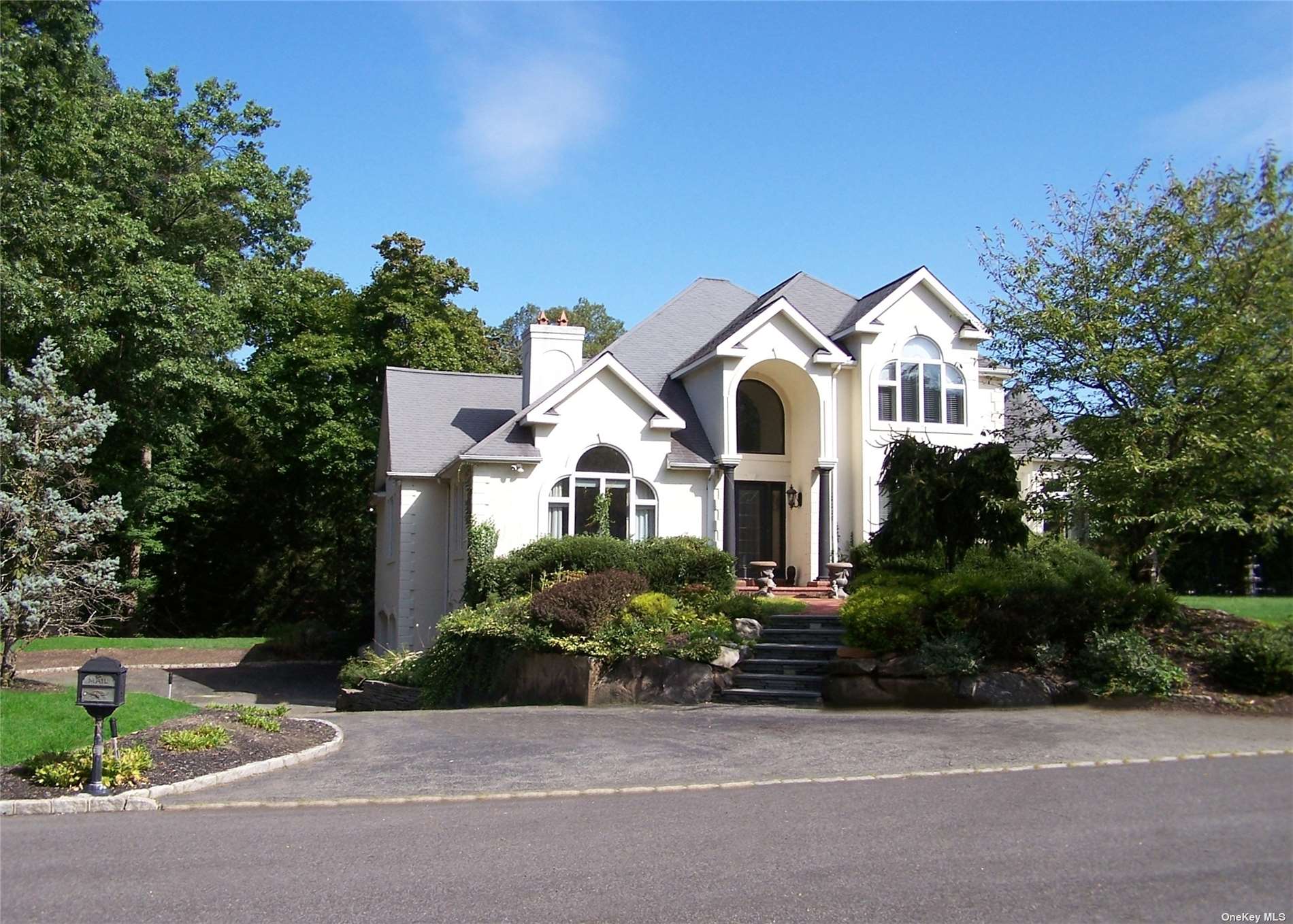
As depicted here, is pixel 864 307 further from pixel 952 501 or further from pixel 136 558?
pixel 136 558

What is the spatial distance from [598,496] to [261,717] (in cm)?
1088

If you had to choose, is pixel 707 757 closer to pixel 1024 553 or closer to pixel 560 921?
pixel 560 921

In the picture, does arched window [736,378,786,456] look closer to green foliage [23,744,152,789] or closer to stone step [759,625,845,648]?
stone step [759,625,845,648]

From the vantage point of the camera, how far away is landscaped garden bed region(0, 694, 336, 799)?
975 centimetres

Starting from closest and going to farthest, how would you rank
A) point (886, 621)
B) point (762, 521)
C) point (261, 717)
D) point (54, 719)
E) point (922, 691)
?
point (54, 719), point (261, 717), point (922, 691), point (886, 621), point (762, 521)

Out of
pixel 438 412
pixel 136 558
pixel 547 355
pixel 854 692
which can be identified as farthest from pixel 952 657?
pixel 136 558

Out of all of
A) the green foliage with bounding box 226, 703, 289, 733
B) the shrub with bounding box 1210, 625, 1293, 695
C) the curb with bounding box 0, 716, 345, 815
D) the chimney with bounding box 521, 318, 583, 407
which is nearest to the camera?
the curb with bounding box 0, 716, 345, 815

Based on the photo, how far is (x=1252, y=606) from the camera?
71.2 feet

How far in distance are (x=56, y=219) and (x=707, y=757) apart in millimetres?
18956

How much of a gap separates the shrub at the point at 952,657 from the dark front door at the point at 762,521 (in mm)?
10674

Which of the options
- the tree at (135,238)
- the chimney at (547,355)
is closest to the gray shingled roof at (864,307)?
the chimney at (547,355)

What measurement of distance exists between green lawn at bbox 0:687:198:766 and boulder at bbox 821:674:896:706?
851cm

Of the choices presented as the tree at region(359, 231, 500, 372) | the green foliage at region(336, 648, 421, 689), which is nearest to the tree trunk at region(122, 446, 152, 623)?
the tree at region(359, 231, 500, 372)

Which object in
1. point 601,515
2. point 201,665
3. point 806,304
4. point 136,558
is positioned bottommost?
point 201,665
